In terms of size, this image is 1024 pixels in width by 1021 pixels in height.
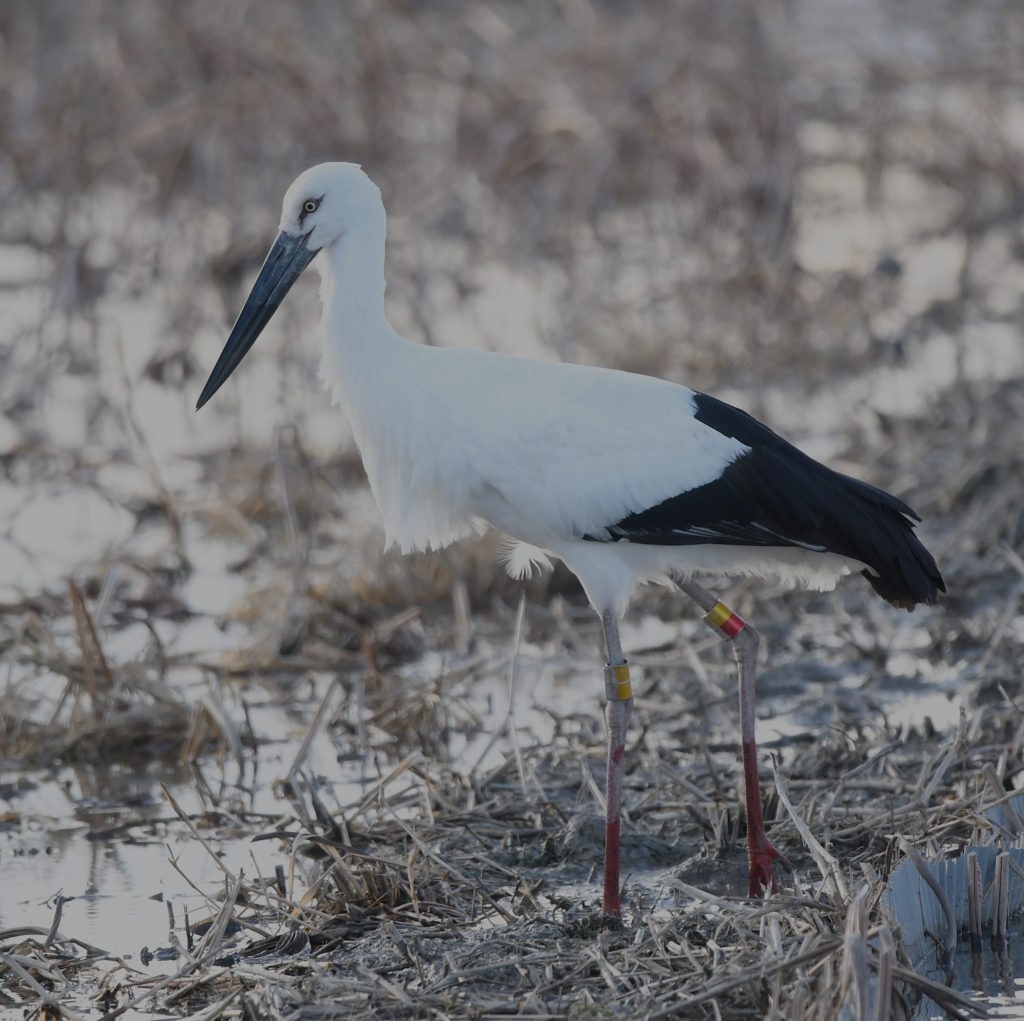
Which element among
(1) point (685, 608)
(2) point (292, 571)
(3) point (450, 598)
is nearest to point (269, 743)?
(2) point (292, 571)

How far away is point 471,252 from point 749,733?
718cm

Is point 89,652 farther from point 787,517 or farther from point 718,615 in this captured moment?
point 787,517

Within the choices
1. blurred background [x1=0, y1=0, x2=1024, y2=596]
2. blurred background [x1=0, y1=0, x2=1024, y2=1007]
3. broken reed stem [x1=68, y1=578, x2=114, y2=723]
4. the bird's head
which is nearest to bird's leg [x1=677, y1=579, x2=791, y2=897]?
the bird's head

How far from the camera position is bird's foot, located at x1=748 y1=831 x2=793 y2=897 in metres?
4.82

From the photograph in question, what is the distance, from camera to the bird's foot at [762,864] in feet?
15.8

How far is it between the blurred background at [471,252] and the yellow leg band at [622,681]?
2352 mm

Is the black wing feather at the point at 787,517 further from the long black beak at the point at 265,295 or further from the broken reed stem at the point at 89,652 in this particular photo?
the broken reed stem at the point at 89,652

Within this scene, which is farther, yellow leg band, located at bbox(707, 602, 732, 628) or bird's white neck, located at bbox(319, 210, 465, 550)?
yellow leg band, located at bbox(707, 602, 732, 628)

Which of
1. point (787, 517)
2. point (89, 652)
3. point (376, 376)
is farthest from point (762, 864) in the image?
point (89, 652)

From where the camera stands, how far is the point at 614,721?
5.05 m

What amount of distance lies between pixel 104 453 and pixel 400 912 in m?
4.57

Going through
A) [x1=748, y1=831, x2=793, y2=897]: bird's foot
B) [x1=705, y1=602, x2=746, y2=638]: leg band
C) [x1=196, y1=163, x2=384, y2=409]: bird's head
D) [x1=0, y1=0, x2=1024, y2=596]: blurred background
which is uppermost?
[x1=0, y1=0, x2=1024, y2=596]: blurred background

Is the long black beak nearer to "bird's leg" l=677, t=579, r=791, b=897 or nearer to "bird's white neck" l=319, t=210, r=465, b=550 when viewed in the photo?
"bird's white neck" l=319, t=210, r=465, b=550

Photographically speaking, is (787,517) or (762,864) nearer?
(762,864)
